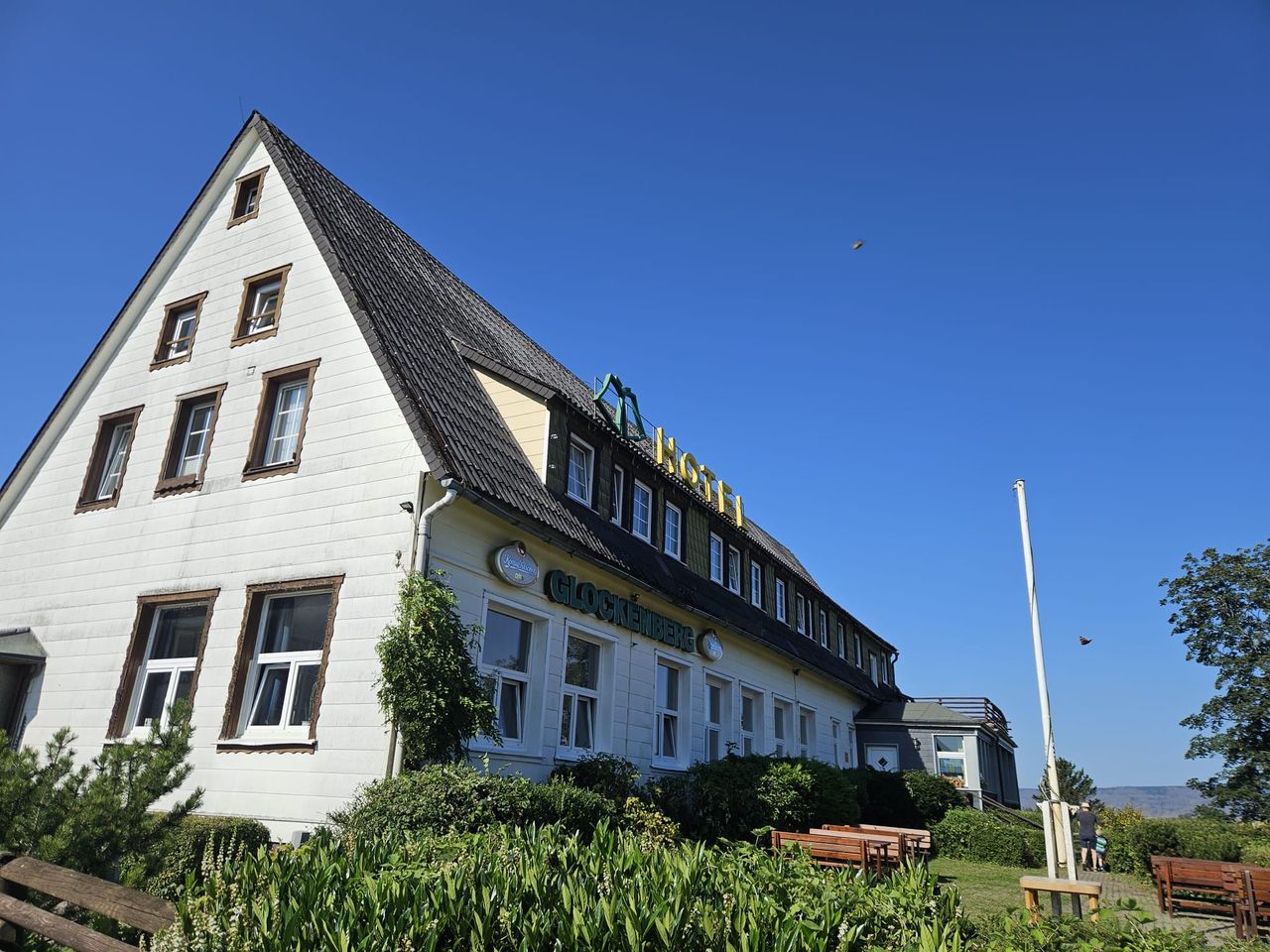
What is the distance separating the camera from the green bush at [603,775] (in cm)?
1298

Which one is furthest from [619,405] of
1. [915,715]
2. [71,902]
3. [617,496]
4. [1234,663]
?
[1234,663]

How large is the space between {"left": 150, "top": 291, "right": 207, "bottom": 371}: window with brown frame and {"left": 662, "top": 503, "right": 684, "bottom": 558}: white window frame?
982 centimetres

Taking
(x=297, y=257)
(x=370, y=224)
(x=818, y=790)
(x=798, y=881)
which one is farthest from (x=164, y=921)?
(x=370, y=224)

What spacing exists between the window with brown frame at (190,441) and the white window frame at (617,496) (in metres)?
7.04

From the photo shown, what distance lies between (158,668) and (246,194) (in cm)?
886

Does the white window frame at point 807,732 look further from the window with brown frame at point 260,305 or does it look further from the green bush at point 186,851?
the window with brown frame at point 260,305

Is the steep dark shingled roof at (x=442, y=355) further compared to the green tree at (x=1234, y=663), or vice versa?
the green tree at (x=1234, y=663)

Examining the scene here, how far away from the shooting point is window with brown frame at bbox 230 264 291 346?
14922 mm

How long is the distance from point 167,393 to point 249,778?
7429 mm

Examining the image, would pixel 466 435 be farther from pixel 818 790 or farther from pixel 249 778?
pixel 818 790

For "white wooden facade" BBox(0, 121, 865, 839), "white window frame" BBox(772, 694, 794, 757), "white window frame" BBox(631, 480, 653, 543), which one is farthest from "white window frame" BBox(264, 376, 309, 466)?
"white window frame" BBox(772, 694, 794, 757)

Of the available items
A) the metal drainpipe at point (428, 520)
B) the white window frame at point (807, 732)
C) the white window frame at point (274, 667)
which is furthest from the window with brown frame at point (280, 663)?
the white window frame at point (807, 732)

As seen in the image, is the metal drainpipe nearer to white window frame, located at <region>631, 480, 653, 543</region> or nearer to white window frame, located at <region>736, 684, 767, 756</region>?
white window frame, located at <region>631, 480, 653, 543</region>

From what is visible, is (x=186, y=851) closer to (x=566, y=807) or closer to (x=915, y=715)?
(x=566, y=807)
